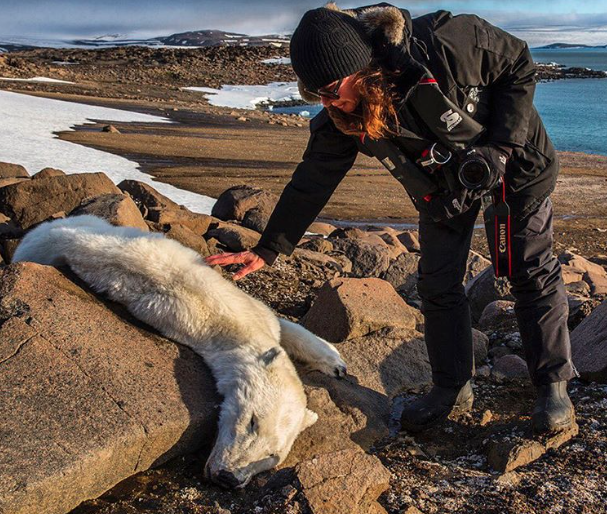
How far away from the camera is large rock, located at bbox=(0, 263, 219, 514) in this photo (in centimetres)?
314

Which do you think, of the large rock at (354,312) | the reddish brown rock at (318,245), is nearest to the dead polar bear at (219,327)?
the large rock at (354,312)

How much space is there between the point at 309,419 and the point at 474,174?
152cm

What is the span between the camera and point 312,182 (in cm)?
424

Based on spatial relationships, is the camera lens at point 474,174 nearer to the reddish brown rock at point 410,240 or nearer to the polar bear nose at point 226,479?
the polar bear nose at point 226,479

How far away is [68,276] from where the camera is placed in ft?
14.4

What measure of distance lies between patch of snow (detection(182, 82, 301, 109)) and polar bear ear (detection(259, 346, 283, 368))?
30958 mm

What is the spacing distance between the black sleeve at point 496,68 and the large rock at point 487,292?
12.3 feet

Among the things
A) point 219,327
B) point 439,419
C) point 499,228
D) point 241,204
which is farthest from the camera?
point 241,204

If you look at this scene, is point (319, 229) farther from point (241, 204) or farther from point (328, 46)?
point (328, 46)

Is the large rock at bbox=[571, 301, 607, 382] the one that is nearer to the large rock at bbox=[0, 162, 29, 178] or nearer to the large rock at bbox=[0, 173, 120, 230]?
the large rock at bbox=[0, 173, 120, 230]

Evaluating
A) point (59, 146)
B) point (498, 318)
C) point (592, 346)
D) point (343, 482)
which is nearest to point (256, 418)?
point (343, 482)

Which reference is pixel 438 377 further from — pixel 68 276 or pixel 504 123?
pixel 68 276

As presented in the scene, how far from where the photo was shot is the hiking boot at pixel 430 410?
416 centimetres

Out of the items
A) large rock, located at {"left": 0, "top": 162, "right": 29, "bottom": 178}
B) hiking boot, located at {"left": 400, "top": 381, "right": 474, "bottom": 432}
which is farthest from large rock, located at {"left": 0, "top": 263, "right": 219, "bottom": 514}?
large rock, located at {"left": 0, "top": 162, "right": 29, "bottom": 178}
